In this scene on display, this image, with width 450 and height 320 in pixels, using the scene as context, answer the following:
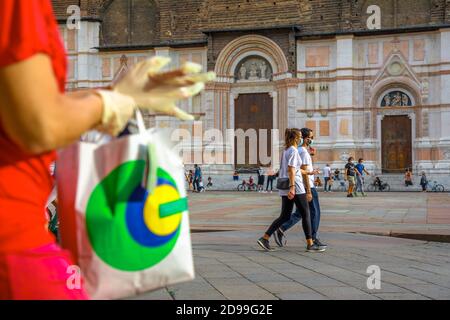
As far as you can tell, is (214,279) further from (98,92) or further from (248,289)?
(98,92)

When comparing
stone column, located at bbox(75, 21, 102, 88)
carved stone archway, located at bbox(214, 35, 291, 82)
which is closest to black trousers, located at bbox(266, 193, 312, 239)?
carved stone archway, located at bbox(214, 35, 291, 82)

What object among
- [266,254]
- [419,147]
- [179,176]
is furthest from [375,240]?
[419,147]

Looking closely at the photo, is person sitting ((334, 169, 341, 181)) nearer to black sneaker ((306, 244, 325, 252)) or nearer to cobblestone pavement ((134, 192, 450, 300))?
cobblestone pavement ((134, 192, 450, 300))

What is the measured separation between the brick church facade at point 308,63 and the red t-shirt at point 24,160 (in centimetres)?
3299

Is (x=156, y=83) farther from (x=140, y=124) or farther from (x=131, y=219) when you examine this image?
Answer: (x=131, y=219)

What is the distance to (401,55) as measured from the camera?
36.6m

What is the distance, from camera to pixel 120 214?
7.10 ft

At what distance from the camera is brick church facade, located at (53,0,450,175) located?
36344mm

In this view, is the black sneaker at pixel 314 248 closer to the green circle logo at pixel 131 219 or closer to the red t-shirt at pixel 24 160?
the green circle logo at pixel 131 219

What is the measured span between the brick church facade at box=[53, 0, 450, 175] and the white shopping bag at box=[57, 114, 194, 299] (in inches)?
1295

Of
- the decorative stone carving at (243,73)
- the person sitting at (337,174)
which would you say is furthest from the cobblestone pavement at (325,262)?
the decorative stone carving at (243,73)

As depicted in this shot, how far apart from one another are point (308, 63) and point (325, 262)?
2990 centimetres

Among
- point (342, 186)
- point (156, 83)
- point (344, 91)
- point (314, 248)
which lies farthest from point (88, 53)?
point (156, 83)

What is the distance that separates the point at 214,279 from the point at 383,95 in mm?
31040
